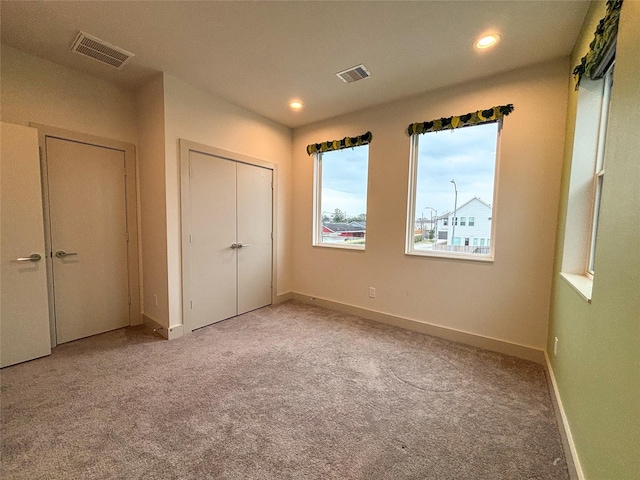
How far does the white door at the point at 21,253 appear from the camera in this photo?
2.22 meters

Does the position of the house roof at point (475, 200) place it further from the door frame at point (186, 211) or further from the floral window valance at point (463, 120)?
the door frame at point (186, 211)

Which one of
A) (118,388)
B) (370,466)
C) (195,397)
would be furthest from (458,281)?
(118,388)

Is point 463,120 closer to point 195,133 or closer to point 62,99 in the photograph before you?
point 195,133

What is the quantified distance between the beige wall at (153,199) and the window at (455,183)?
2.79 metres

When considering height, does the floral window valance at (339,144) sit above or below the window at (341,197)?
above

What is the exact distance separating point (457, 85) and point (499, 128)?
0.64 meters

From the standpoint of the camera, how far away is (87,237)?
284cm

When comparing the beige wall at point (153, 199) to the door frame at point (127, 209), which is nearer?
the door frame at point (127, 209)

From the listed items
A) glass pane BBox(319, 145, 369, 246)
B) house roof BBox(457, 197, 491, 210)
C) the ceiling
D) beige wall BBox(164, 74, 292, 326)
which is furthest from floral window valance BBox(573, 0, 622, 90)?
beige wall BBox(164, 74, 292, 326)

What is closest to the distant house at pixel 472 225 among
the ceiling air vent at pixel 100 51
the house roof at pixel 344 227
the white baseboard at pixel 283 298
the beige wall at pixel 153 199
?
the house roof at pixel 344 227

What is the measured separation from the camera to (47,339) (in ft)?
8.03

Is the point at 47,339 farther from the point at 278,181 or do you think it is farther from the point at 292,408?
the point at 278,181

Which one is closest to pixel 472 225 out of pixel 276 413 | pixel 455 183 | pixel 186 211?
pixel 455 183

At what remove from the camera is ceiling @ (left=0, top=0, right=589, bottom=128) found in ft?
6.01
